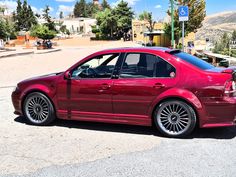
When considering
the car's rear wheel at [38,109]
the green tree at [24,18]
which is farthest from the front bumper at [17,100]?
the green tree at [24,18]

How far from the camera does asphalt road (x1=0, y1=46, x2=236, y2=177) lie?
4.46m

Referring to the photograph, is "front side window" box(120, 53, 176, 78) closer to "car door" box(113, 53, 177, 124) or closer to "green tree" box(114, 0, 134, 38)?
"car door" box(113, 53, 177, 124)

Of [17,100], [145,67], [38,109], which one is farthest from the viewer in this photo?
[17,100]

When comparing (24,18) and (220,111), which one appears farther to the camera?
(24,18)

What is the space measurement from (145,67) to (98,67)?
90 cm

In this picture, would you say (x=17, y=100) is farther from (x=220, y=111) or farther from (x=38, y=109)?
(x=220, y=111)

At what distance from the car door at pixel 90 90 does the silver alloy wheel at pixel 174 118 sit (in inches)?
35.6

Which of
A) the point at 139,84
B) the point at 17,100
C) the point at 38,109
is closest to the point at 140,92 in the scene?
the point at 139,84

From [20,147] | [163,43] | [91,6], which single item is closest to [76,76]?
[20,147]

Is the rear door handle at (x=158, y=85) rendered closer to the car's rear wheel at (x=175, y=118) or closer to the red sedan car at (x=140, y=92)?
the red sedan car at (x=140, y=92)

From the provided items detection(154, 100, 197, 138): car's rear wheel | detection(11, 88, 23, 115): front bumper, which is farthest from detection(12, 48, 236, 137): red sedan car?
detection(11, 88, 23, 115): front bumper

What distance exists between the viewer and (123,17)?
68750 millimetres

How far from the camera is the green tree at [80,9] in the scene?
157188 mm

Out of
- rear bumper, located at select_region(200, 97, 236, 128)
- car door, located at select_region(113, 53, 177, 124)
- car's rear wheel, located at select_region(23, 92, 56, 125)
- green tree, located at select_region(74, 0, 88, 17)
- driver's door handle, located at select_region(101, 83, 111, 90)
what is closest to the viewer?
rear bumper, located at select_region(200, 97, 236, 128)
